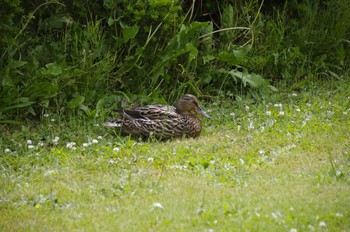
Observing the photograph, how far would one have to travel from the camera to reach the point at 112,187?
22.9 feet

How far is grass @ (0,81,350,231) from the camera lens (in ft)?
19.7

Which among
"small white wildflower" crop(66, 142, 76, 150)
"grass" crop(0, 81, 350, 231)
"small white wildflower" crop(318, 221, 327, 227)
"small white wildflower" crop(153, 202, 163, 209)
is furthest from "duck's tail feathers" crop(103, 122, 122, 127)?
"small white wildflower" crop(318, 221, 327, 227)

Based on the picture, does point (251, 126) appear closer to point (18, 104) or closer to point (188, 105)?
point (188, 105)

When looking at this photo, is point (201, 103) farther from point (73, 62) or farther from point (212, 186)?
point (212, 186)

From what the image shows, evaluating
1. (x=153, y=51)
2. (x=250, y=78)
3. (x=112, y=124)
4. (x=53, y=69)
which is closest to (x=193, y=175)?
(x=112, y=124)

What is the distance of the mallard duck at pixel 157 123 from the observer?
927 centimetres

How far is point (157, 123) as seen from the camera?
30.4 ft

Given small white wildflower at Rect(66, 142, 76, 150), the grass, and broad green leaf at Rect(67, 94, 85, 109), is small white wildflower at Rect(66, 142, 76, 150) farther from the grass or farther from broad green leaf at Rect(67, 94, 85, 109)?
broad green leaf at Rect(67, 94, 85, 109)

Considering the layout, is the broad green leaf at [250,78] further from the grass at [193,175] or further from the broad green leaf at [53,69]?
the broad green leaf at [53,69]

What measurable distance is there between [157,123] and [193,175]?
6.67 ft

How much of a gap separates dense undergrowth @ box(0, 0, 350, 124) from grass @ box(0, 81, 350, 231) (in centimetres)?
52

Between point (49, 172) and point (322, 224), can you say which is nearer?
point (322, 224)

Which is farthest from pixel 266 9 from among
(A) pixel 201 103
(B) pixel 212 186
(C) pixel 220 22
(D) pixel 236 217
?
(D) pixel 236 217

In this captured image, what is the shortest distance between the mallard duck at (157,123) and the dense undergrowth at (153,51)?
1.66 ft
